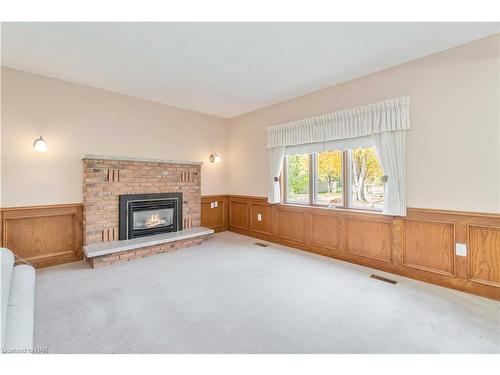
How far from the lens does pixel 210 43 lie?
2.60m

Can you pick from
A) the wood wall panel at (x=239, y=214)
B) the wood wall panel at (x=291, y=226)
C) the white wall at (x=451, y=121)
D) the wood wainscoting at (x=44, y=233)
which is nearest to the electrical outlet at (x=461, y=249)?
the white wall at (x=451, y=121)

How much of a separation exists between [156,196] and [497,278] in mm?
4786

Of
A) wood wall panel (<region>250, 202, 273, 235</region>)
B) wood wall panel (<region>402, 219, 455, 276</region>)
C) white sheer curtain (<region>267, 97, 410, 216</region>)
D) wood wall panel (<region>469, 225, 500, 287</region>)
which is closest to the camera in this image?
wood wall panel (<region>469, 225, 500, 287</region>)

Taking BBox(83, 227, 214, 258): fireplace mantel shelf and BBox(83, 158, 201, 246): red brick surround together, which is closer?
BBox(83, 227, 214, 258): fireplace mantel shelf

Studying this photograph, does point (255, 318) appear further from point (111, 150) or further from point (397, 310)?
point (111, 150)

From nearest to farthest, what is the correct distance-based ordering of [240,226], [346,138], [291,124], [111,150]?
[346,138]
[111,150]
[291,124]
[240,226]

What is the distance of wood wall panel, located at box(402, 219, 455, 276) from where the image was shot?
279 centimetres

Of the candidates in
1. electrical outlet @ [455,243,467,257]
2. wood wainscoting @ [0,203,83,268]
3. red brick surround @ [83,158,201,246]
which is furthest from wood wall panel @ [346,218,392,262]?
wood wainscoting @ [0,203,83,268]

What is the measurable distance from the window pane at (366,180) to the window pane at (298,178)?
2.87ft

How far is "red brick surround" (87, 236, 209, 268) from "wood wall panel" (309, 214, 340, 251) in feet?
7.08

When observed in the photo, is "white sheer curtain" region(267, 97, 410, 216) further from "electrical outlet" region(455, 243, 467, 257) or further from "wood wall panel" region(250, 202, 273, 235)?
"wood wall panel" region(250, 202, 273, 235)

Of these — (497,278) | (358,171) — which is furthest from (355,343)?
(358,171)

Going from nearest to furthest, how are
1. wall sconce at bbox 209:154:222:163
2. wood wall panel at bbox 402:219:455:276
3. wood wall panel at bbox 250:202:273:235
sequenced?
wood wall panel at bbox 402:219:455:276, wood wall panel at bbox 250:202:273:235, wall sconce at bbox 209:154:222:163

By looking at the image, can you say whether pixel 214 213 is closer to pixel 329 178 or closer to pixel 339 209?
pixel 329 178
